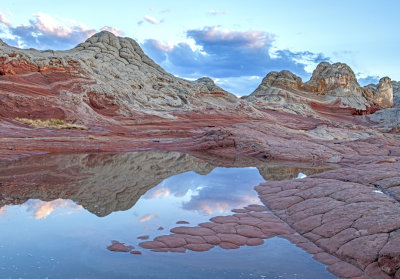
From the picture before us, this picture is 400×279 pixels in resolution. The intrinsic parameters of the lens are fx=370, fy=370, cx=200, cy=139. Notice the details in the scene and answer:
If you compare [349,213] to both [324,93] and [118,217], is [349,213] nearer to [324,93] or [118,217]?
[118,217]

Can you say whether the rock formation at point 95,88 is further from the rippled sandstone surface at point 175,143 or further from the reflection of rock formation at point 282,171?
the reflection of rock formation at point 282,171

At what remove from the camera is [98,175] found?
46.9 ft

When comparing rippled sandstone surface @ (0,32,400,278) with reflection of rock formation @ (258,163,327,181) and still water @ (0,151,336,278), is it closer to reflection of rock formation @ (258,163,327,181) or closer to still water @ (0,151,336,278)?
still water @ (0,151,336,278)

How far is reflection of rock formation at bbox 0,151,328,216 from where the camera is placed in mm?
10492

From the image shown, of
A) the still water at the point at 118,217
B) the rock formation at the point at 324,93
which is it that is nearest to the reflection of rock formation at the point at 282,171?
the still water at the point at 118,217

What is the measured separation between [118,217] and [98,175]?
5882 mm

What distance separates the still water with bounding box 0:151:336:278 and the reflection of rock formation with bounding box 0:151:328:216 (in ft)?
0.11

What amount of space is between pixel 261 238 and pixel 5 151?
14.9 meters

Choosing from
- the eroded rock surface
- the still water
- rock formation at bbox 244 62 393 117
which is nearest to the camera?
the still water

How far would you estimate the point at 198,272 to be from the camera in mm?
6000

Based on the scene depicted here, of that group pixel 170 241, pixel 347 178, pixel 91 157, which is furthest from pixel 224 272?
pixel 91 157

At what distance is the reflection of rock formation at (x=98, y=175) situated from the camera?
10.5m

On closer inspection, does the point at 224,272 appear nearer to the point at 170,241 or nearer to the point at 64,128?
the point at 170,241

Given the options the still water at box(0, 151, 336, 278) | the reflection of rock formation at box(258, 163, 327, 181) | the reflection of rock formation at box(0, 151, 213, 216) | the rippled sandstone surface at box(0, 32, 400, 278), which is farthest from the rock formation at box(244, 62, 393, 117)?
the still water at box(0, 151, 336, 278)
